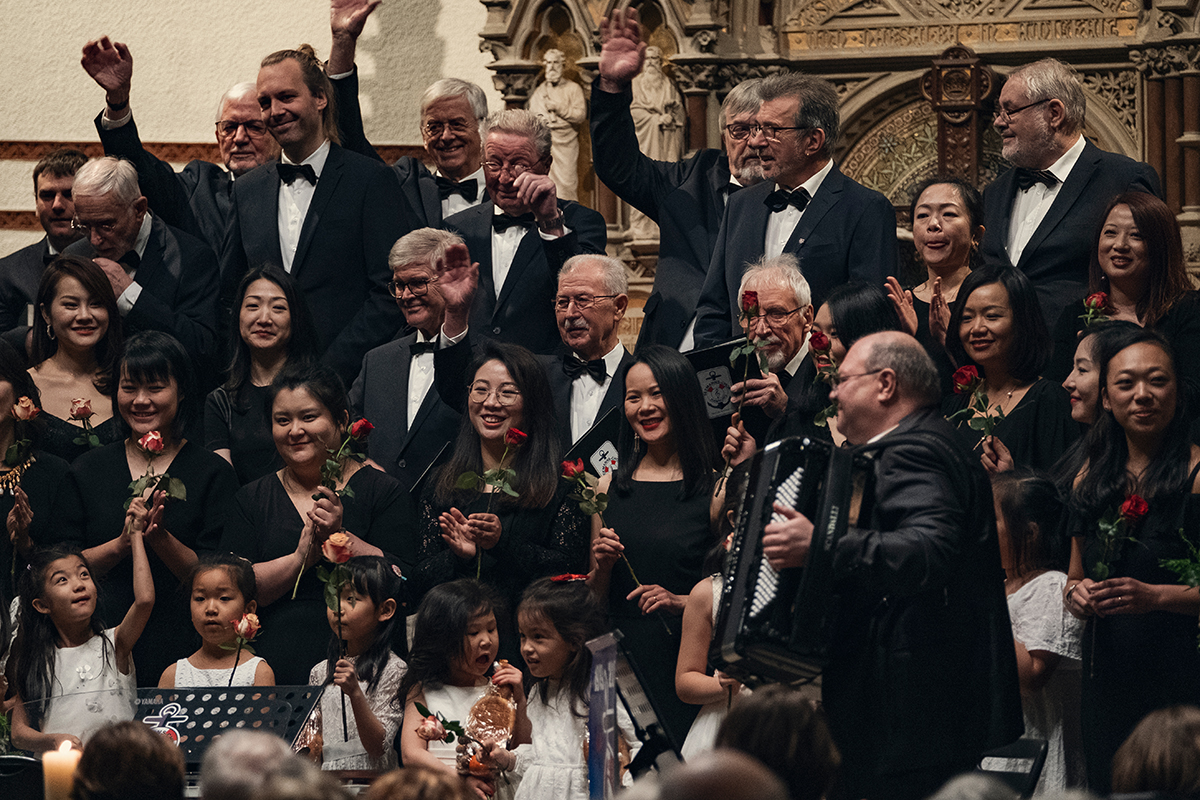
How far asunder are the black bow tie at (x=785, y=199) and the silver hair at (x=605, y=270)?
0.56 meters

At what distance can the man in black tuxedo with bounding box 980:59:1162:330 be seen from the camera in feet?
17.5

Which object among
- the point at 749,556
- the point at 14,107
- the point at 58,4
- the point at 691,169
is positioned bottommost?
the point at 749,556

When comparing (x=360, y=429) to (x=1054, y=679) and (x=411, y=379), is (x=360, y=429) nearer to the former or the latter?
(x=411, y=379)

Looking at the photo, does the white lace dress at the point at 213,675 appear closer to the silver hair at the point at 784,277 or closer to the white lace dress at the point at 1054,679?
the silver hair at the point at 784,277

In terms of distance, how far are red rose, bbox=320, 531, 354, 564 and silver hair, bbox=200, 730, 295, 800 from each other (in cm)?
163

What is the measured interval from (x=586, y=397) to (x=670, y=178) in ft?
4.26

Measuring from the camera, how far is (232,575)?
14.8 feet

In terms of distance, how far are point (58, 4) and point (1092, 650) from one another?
7.87m

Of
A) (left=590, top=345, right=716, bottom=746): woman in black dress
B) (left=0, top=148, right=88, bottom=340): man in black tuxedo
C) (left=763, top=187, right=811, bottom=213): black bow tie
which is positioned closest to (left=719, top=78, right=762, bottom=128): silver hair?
(left=763, top=187, right=811, bottom=213): black bow tie

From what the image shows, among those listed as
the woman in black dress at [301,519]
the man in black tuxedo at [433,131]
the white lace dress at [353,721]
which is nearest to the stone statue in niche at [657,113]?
the man in black tuxedo at [433,131]

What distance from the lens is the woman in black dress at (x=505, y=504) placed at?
4594 mm

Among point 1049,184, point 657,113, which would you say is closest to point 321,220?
point 1049,184

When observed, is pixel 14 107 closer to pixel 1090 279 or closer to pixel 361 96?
pixel 361 96

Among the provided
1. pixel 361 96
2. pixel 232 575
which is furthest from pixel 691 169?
pixel 361 96
